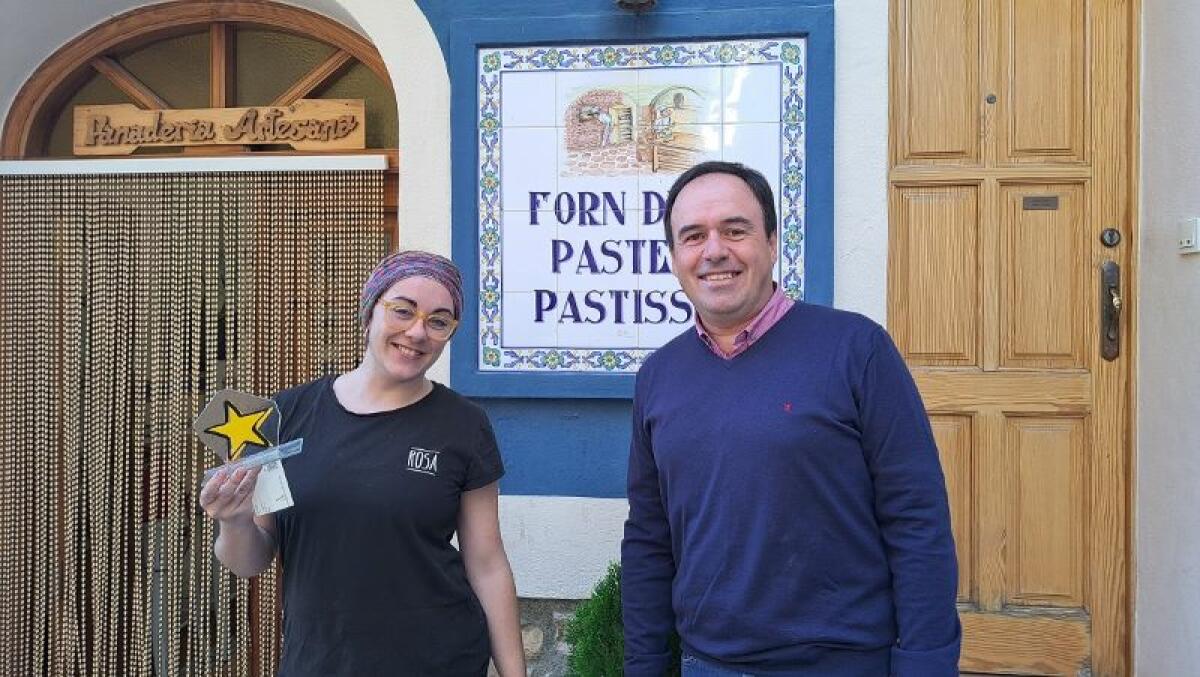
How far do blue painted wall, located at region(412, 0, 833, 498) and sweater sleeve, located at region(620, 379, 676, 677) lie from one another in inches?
62.2

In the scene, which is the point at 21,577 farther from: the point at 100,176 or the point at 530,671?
the point at 530,671

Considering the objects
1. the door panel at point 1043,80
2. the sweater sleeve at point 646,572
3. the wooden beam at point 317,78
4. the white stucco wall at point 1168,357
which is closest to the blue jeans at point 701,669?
the sweater sleeve at point 646,572

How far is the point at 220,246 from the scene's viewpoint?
4.07 metres

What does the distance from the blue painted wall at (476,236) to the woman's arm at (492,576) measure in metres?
1.54

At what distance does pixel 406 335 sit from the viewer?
2020mm

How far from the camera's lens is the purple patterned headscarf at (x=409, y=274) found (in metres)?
2.07

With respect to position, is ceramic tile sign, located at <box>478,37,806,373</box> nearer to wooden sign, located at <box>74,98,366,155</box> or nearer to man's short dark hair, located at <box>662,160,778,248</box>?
wooden sign, located at <box>74,98,366,155</box>

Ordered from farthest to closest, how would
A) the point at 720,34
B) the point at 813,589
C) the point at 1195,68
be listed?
the point at 720,34 < the point at 1195,68 < the point at 813,589

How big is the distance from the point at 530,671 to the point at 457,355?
1.30 m

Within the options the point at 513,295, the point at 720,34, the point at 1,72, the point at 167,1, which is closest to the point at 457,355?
the point at 513,295

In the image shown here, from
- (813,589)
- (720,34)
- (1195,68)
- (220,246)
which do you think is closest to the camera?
(813,589)

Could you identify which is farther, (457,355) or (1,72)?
(1,72)

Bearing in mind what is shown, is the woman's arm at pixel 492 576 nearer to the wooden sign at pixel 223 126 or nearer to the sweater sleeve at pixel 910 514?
the sweater sleeve at pixel 910 514

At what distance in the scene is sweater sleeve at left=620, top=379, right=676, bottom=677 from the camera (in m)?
2.06
